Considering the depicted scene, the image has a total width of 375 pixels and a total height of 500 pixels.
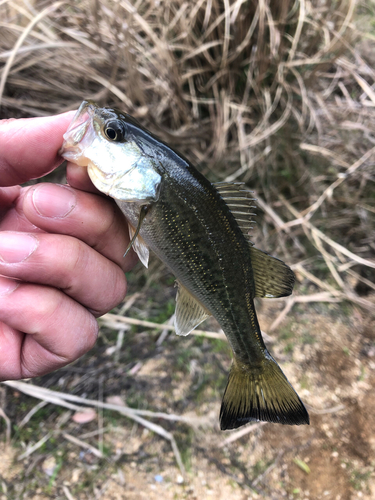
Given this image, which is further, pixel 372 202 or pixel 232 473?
pixel 372 202

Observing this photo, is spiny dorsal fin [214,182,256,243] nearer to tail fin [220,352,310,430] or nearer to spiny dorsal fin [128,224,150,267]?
spiny dorsal fin [128,224,150,267]

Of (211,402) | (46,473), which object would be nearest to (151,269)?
(211,402)

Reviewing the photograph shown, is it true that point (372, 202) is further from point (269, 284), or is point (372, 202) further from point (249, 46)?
point (269, 284)

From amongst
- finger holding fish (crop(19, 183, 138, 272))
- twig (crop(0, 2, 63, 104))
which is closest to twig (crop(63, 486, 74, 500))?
finger holding fish (crop(19, 183, 138, 272))

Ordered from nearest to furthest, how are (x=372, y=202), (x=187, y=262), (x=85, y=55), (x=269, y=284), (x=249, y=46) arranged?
(x=187, y=262) → (x=269, y=284) → (x=85, y=55) → (x=249, y=46) → (x=372, y=202)

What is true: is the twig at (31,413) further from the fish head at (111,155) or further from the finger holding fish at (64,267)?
the fish head at (111,155)

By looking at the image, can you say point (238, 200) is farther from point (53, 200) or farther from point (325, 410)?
point (325, 410)

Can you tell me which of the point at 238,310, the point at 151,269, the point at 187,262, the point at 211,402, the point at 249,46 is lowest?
the point at 211,402

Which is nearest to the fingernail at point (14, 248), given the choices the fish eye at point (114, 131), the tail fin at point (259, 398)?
the fish eye at point (114, 131)
